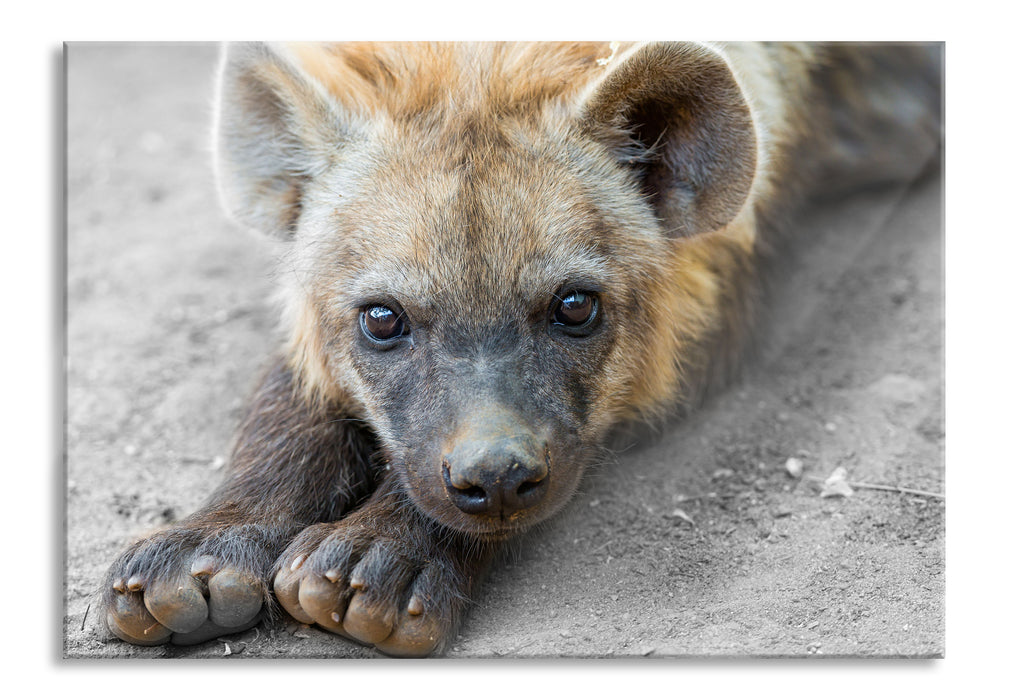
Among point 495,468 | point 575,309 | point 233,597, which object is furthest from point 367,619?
point 575,309

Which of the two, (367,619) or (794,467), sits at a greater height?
(794,467)

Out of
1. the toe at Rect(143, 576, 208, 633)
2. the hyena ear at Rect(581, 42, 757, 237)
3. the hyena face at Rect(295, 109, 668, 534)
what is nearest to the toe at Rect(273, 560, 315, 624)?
the toe at Rect(143, 576, 208, 633)

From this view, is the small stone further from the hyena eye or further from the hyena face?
the hyena eye

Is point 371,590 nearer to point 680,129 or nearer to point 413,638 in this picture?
point 413,638

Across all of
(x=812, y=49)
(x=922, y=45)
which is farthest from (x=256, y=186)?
(x=922, y=45)

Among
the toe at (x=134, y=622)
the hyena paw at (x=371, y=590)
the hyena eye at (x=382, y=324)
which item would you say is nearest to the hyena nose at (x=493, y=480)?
the hyena paw at (x=371, y=590)
